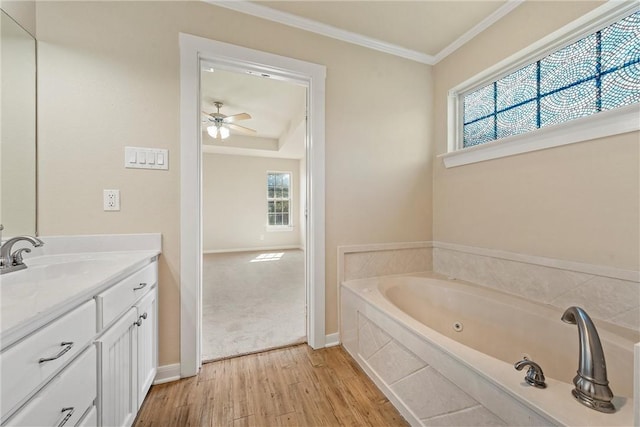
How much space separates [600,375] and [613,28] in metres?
1.79

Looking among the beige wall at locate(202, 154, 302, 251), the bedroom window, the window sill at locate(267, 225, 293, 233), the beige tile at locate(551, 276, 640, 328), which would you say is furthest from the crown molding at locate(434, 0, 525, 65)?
the window sill at locate(267, 225, 293, 233)

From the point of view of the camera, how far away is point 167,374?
153 centimetres

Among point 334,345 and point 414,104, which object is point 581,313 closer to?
point 334,345

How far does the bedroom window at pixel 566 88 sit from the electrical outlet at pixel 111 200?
8.15 feet

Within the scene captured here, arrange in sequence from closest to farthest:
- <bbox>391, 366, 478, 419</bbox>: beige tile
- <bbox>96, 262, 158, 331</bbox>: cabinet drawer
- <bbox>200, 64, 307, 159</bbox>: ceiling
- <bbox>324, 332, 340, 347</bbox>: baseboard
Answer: <bbox>96, 262, 158, 331</bbox>: cabinet drawer < <bbox>391, 366, 478, 419</bbox>: beige tile < <bbox>324, 332, 340, 347</bbox>: baseboard < <bbox>200, 64, 307, 159</bbox>: ceiling

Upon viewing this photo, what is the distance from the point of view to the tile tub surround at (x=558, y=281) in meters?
1.21

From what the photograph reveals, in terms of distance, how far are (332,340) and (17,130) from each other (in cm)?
233

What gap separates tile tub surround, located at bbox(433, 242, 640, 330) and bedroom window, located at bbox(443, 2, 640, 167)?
2.41ft

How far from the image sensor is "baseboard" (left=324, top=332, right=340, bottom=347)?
6.39 feet

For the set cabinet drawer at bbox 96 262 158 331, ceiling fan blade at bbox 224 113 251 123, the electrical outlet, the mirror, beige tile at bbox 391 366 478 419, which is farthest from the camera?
ceiling fan blade at bbox 224 113 251 123

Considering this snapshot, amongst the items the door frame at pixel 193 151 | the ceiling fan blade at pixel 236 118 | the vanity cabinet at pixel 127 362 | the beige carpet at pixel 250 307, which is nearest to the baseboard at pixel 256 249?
the beige carpet at pixel 250 307

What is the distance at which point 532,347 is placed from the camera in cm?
140

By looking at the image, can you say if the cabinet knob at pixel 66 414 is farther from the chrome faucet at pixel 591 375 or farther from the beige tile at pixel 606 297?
→ the beige tile at pixel 606 297

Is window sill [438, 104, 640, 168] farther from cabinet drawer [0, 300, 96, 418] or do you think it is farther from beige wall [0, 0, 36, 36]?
beige wall [0, 0, 36, 36]
